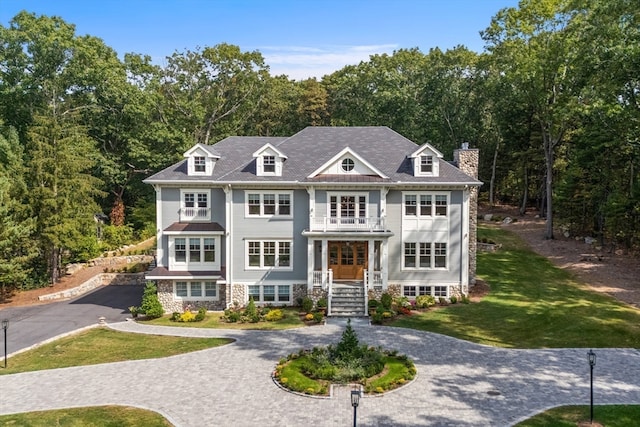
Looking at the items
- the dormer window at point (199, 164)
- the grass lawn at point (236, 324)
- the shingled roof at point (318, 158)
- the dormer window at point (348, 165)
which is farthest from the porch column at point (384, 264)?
the dormer window at point (199, 164)

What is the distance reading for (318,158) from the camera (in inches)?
1158

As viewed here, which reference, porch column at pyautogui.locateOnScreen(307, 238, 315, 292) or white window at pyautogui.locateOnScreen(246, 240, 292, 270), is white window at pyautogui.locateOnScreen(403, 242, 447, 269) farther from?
white window at pyautogui.locateOnScreen(246, 240, 292, 270)

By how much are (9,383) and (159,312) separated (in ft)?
30.7

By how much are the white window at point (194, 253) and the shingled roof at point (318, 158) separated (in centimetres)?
346

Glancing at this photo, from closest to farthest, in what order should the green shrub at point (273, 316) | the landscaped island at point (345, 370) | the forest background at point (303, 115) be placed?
the landscaped island at point (345, 370) < the green shrub at point (273, 316) < the forest background at point (303, 115)

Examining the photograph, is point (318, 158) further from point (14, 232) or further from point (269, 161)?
point (14, 232)

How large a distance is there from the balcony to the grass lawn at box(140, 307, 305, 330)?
5.61 m

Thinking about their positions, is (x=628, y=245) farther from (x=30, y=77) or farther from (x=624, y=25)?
(x=30, y=77)

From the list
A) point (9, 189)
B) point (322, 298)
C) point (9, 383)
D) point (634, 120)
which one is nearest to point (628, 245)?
point (634, 120)

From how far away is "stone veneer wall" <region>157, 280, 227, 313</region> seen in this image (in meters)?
27.3

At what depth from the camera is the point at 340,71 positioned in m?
68.0

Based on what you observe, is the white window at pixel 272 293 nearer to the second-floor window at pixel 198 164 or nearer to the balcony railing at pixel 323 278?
the balcony railing at pixel 323 278

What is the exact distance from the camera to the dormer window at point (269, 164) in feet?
91.0

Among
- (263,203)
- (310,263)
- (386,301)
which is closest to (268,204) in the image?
(263,203)
